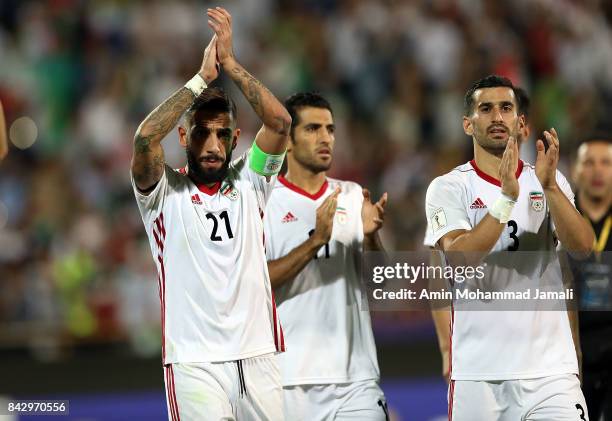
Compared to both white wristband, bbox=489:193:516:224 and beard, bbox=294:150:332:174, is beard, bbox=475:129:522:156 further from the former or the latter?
beard, bbox=294:150:332:174

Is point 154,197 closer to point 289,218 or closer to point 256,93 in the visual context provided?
point 256,93

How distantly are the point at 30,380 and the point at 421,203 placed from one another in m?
4.48

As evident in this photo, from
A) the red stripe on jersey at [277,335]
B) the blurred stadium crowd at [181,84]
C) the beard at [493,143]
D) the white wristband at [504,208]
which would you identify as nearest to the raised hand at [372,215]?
the beard at [493,143]

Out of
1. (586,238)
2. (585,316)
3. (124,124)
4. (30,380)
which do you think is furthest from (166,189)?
(124,124)

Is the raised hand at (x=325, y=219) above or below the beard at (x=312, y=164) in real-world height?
below

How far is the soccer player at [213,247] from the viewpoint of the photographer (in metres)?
6.04

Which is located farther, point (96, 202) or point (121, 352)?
point (96, 202)

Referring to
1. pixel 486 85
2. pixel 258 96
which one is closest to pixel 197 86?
pixel 258 96

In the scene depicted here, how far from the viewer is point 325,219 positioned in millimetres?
6922

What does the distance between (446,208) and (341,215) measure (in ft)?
3.71

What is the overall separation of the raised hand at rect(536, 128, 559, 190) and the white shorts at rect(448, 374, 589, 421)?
3.64 ft

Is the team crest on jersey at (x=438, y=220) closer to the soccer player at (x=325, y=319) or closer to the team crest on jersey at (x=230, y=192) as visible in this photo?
the soccer player at (x=325, y=319)

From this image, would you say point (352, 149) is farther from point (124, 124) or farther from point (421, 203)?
point (124, 124)

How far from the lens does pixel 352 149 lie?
13531 millimetres
